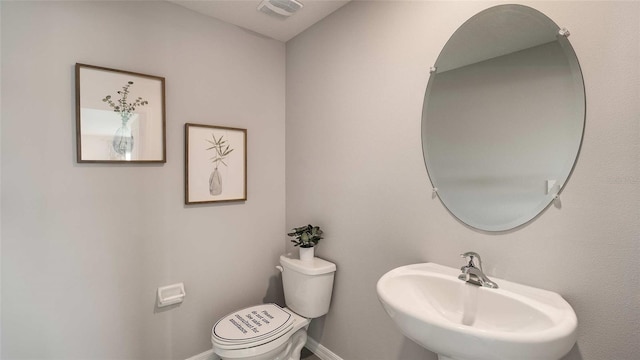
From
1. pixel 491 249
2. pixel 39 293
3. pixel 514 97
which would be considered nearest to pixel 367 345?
pixel 491 249

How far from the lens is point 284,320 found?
5.56 feet

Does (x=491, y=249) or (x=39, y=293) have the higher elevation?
(x=491, y=249)

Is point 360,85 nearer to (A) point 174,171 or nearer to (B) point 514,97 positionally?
(B) point 514,97

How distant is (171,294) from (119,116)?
1100 millimetres

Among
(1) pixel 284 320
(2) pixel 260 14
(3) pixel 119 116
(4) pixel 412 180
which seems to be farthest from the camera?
(2) pixel 260 14

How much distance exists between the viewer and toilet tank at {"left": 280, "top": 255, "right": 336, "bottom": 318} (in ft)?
5.82

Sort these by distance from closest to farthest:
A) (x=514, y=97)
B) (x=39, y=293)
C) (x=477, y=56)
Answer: (x=514, y=97) → (x=477, y=56) → (x=39, y=293)

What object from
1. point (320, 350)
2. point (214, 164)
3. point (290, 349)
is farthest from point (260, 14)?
point (320, 350)

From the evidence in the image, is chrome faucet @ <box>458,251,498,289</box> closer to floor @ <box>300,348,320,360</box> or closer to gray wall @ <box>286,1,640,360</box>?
gray wall @ <box>286,1,640,360</box>

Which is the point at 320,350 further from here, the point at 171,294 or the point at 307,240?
the point at 171,294

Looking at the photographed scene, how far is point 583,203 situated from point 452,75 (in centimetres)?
71

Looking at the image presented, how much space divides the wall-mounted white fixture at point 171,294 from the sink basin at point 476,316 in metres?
1.30

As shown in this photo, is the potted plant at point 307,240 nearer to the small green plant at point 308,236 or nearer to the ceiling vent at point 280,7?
the small green plant at point 308,236

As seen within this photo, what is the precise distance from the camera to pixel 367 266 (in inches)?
65.3
